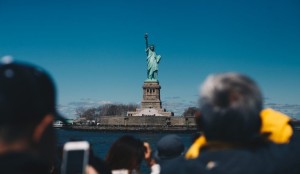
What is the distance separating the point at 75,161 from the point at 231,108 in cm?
106

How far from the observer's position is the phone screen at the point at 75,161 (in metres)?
2.32

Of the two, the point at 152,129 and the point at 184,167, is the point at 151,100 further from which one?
the point at 184,167

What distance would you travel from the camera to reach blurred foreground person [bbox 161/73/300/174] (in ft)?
5.55

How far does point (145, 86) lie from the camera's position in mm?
58062

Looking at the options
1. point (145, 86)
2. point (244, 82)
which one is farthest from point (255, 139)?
point (145, 86)

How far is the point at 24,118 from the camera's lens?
4.56 feet

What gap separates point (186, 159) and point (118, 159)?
5.59 feet

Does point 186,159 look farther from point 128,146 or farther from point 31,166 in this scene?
point 128,146

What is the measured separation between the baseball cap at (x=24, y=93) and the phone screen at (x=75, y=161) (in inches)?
35.2

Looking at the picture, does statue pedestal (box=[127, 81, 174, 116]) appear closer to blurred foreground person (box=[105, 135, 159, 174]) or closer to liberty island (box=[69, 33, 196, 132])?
liberty island (box=[69, 33, 196, 132])

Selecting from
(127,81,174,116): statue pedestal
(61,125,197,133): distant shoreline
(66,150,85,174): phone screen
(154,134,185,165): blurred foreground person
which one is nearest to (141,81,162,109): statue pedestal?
(127,81,174,116): statue pedestal

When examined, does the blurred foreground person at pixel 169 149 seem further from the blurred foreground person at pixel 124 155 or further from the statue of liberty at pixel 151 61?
the statue of liberty at pixel 151 61

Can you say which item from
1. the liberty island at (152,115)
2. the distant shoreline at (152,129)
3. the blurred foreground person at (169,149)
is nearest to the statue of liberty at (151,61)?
the liberty island at (152,115)

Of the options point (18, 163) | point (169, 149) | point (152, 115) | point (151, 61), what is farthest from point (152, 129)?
point (18, 163)
